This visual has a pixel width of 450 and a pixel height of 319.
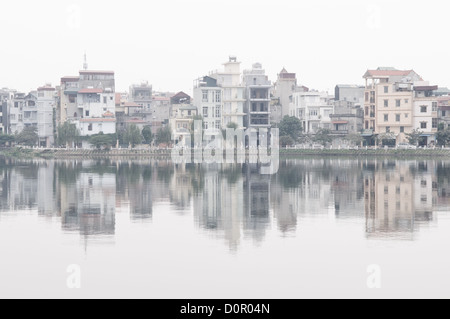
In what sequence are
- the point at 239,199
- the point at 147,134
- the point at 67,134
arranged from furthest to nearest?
the point at 147,134, the point at 67,134, the point at 239,199

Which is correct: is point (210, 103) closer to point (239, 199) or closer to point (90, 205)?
point (239, 199)

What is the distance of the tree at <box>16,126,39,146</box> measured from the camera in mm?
85619

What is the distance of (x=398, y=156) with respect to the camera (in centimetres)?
7069

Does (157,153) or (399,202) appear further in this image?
(157,153)

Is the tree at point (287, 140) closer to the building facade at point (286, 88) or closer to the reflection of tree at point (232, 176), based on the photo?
the building facade at point (286, 88)

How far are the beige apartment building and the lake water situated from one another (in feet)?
147

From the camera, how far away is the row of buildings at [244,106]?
256 feet

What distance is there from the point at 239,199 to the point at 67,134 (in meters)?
54.0

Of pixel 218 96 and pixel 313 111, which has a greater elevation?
pixel 218 96

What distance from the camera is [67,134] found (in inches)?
3142

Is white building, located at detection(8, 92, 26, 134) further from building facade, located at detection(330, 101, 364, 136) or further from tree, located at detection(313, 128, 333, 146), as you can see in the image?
building facade, located at detection(330, 101, 364, 136)

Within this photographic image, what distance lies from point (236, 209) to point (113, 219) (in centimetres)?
450

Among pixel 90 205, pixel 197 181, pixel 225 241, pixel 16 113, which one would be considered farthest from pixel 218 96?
pixel 225 241

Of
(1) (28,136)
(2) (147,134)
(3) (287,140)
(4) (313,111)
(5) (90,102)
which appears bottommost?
(3) (287,140)
